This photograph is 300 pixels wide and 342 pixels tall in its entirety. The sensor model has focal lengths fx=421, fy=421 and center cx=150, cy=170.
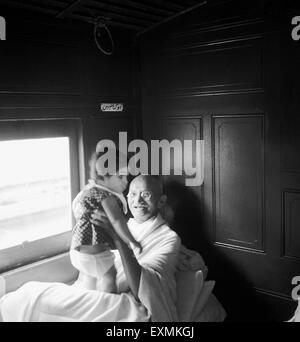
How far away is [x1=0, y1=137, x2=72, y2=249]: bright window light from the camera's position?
2.69m

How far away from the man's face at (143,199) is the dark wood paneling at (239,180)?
57cm

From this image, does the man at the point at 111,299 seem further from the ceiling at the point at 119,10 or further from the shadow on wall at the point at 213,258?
the ceiling at the point at 119,10

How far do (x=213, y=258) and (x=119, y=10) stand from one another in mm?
1935

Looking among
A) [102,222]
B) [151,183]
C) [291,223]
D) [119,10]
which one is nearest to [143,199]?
[151,183]

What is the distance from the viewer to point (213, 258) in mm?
3232

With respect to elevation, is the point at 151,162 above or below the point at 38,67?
below

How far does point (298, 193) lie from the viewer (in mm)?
2766

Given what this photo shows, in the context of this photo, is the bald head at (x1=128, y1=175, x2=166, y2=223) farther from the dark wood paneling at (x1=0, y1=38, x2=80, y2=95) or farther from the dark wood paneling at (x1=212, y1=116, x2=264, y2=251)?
the dark wood paneling at (x1=0, y1=38, x2=80, y2=95)

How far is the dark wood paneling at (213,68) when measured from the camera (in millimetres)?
2895

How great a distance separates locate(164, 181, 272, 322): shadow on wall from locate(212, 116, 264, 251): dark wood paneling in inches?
5.5

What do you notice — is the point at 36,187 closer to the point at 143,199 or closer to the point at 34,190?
the point at 34,190

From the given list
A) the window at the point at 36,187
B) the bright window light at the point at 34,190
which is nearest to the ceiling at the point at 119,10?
the window at the point at 36,187
